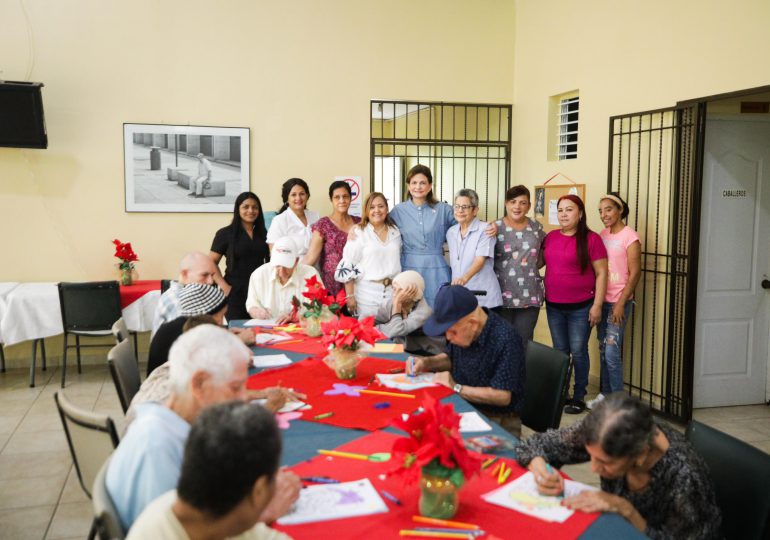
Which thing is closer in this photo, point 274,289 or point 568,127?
point 274,289

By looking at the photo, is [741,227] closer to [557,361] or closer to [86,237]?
[557,361]

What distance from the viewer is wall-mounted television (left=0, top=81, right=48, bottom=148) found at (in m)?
6.14

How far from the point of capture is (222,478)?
125 cm

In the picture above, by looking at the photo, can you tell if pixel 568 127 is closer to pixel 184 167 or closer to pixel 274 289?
pixel 274 289

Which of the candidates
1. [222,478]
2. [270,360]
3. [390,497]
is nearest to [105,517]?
[222,478]

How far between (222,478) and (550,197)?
5939 mm

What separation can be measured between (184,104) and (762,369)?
5874 millimetres

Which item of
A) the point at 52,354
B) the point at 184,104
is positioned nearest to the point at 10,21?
the point at 184,104

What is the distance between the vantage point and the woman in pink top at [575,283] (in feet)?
16.9

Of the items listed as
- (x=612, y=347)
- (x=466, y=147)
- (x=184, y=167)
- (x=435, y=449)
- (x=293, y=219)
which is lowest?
(x=612, y=347)

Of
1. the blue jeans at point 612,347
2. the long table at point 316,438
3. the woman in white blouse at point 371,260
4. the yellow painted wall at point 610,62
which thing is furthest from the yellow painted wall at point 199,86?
the long table at point 316,438

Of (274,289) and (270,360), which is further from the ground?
(274,289)

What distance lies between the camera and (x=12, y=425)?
5.00 m

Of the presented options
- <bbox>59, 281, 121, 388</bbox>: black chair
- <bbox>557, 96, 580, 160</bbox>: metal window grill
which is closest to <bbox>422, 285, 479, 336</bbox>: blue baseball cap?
<bbox>59, 281, 121, 388</bbox>: black chair
